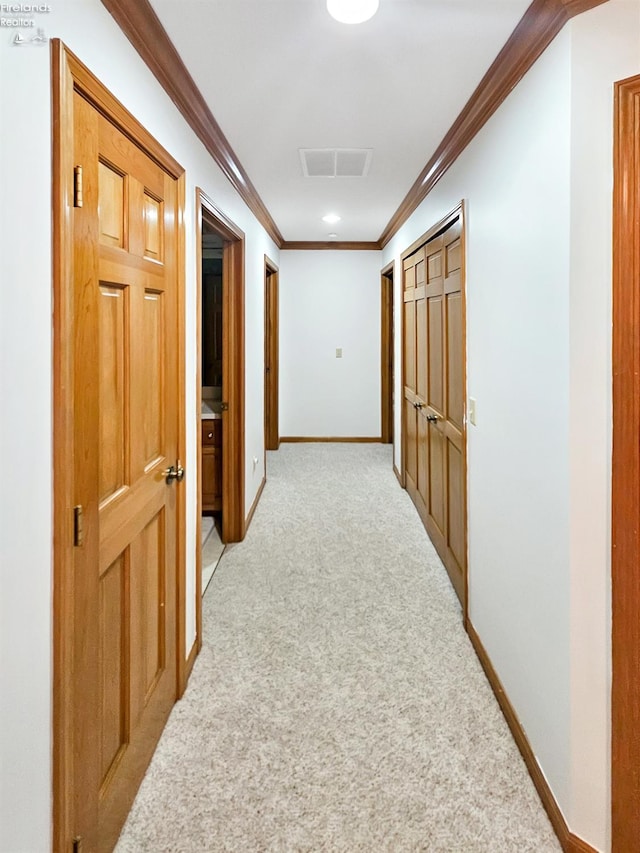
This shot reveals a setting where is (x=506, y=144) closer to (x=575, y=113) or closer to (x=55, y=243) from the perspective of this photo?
(x=575, y=113)

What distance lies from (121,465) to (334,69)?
1589mm

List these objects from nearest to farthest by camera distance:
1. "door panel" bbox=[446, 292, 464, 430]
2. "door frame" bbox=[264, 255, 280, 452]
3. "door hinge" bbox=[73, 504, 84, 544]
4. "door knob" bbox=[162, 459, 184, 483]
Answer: "door hinge" bbox=[73, 504, 84, 544] → "door knob" bbox=[162, 459, 184, 483] → "door panel" bbox=[446, 292, 464, 430] → "door frame" bbox=[264, 255, 280, 452]

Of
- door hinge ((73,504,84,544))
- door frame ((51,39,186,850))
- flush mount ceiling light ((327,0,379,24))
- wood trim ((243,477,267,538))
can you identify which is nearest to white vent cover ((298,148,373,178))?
flush mount ceiling light ((327,0,379,24))

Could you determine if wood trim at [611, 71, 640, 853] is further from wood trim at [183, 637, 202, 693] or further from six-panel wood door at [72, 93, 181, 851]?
wood trim at [183, 637, 202, 693]

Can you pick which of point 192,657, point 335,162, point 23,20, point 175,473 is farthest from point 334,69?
point 192,657

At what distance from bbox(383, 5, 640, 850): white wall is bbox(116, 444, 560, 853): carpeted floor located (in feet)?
0.74

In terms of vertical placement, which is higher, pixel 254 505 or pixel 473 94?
pixel 473 94

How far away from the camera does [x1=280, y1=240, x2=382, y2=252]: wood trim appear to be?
6.79 meters

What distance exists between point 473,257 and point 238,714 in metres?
2.08

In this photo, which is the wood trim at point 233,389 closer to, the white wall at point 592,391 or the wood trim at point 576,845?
the white wall at point 592,391

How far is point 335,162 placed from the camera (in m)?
3.28

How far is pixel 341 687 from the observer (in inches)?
90.8

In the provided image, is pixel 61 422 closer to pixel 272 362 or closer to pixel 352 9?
pixel 352 9

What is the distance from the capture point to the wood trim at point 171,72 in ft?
5.18
